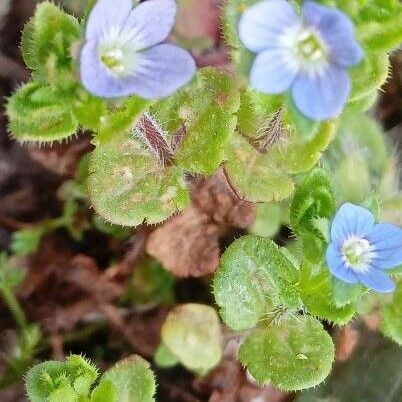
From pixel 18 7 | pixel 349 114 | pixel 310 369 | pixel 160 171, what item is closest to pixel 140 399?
pixel 310 369

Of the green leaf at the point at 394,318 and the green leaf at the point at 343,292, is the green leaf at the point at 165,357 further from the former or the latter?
the green leaf at the point at 343,292

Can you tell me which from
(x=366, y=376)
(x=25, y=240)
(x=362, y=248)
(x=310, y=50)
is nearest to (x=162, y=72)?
(x=310, y=50)

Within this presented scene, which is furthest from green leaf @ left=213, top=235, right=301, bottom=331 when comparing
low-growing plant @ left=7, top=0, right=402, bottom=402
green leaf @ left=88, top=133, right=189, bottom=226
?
green leaf @ left=88, top=133, right=189, bottom=226

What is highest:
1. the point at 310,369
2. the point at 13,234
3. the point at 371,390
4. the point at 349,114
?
the point at 349,114

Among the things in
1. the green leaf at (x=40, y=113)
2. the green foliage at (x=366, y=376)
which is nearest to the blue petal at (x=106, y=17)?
the green leaf at (x=40, y=113)

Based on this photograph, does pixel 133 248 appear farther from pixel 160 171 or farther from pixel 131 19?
pixel 131 19

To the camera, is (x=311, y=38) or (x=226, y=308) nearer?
(x=311, y=38)
